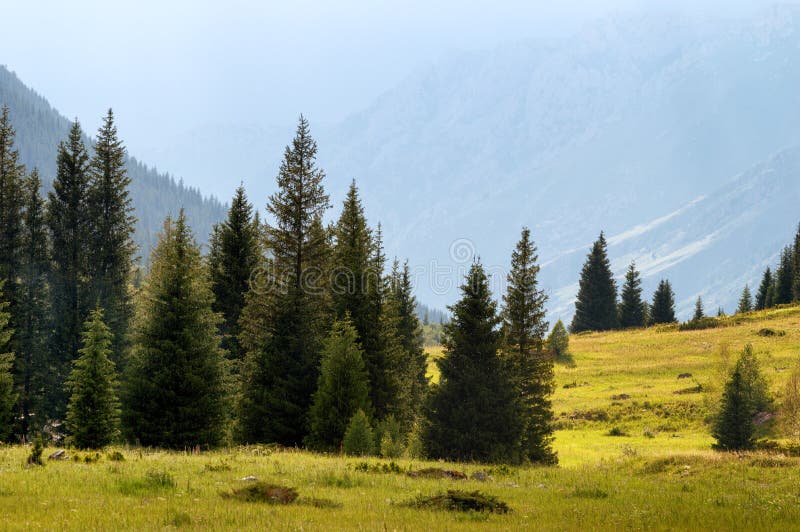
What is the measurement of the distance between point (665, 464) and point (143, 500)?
1742 centimetres

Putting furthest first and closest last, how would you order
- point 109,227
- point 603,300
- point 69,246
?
point 603,300 → point 109,227 → point 69,246

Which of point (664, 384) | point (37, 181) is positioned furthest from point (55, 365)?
point (664, 384)

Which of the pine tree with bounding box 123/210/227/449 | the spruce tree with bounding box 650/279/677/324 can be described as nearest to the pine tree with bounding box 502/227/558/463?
the pine tree with bounding box 123/210/227/449

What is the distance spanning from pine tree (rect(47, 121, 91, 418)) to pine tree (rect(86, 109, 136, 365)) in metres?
0.52

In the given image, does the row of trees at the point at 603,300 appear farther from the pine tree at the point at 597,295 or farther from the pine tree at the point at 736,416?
the pine tree at the point at 736,416

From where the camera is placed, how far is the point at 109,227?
47.0m

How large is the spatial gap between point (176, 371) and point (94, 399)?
3.47 metres

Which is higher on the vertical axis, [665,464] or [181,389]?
[181,389]

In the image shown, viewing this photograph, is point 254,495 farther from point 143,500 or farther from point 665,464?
point 665,464

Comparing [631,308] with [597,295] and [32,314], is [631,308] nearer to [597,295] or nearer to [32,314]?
[597,295]

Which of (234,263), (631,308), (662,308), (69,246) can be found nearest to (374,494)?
(234,263)

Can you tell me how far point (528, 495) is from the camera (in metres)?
16.8

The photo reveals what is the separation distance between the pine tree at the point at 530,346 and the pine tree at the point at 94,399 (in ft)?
65.3

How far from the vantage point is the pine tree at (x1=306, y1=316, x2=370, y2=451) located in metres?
30.2
